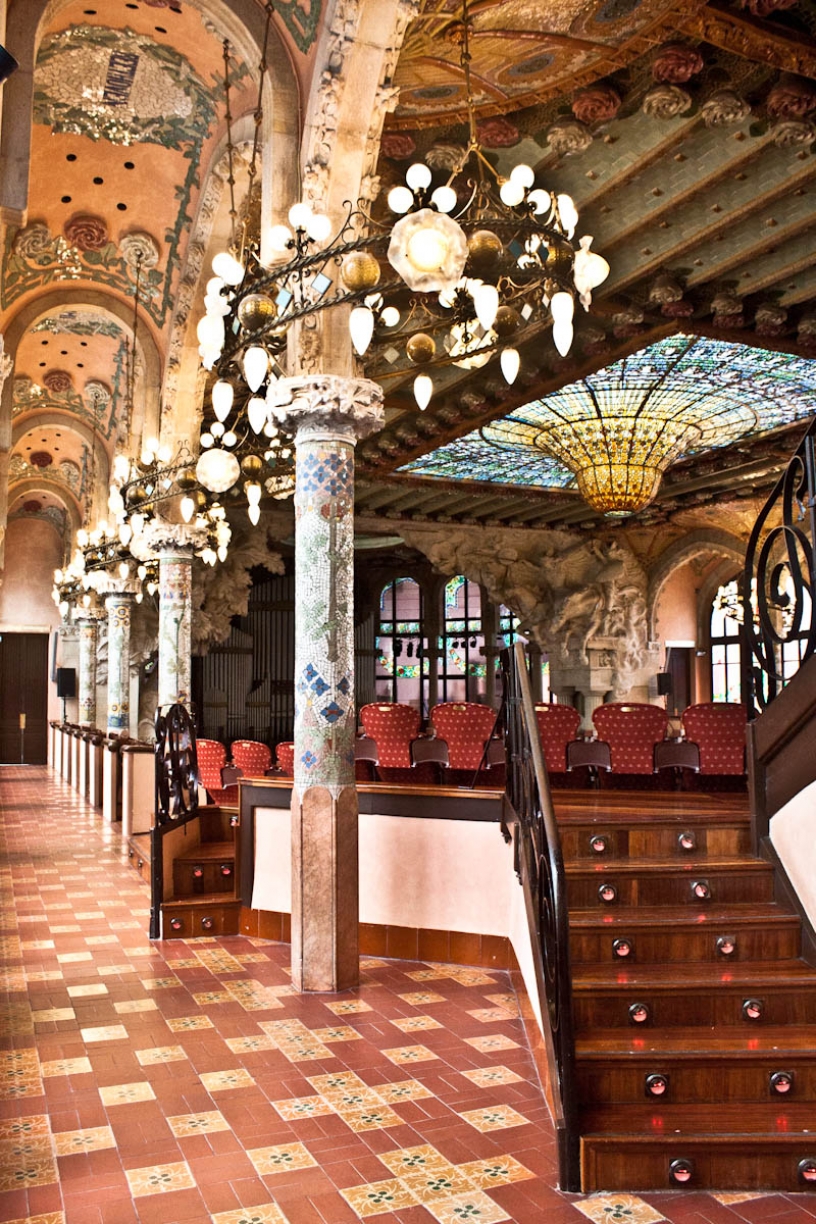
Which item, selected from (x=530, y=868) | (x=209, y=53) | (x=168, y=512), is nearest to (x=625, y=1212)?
(x=530, y=868)

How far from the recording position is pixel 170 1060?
176 inches

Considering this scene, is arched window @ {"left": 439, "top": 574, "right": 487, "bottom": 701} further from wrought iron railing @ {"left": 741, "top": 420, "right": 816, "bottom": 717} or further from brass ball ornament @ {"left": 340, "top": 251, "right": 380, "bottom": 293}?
brass ball ornament @ {"left": 340, "top": 251, "right": 380, "bottom": 293}

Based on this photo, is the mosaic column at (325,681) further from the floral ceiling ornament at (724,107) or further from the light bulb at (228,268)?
the floral ceiling ornament at (724,107)

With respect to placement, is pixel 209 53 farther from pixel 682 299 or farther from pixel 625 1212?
pixel 625 1212

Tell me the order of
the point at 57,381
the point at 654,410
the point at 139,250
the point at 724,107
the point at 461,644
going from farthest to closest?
the point at 461,644 → the point at 57,381 → the point at 654,410 → the point at 139,250 → the point at 724,107

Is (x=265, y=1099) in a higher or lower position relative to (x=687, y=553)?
lower

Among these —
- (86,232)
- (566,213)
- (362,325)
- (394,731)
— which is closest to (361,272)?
(362,325)

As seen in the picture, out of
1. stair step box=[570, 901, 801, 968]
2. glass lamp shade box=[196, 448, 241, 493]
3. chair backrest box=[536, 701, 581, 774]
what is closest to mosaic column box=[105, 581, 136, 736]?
chair backrest box=[536, 701, 581, 774]

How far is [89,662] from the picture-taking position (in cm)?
2086

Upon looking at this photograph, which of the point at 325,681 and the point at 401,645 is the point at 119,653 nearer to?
the point at 401,645

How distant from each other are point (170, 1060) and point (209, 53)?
6.97 m

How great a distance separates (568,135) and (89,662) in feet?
54.3

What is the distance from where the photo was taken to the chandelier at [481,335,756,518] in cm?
1163

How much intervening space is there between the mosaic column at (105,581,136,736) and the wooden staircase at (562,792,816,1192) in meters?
12.8
